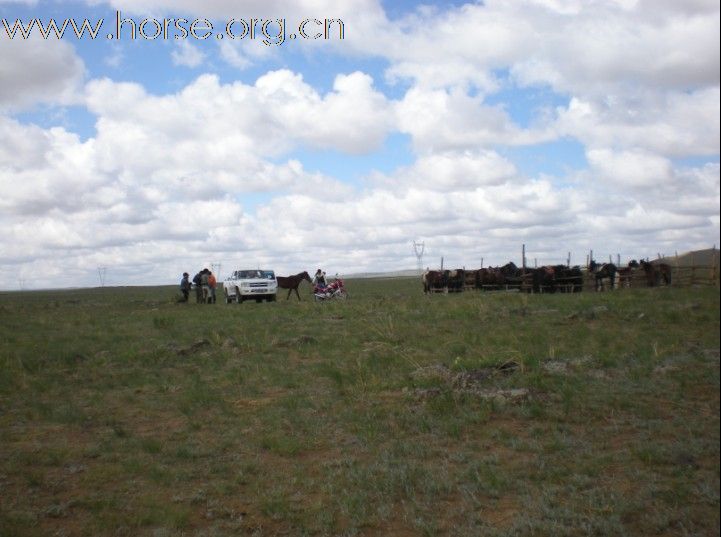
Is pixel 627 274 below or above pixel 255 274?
below

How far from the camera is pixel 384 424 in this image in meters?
8.59

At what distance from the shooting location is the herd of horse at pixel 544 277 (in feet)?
103

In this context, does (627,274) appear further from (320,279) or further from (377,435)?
(377,435)

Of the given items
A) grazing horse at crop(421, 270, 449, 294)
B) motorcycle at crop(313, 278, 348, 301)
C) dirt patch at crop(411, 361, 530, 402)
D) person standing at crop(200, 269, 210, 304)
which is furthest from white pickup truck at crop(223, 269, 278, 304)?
dirt patch at crop(411, 361, 530, 402)

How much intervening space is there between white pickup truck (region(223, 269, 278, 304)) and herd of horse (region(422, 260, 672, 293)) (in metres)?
9.31

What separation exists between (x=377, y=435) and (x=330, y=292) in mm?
26084

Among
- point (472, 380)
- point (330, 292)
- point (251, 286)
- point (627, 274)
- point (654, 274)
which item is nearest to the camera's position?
point (472, 380)

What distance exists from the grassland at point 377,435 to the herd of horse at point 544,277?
1657 cm

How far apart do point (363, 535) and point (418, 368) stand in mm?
6384

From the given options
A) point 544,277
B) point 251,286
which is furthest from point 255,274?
point 544,277

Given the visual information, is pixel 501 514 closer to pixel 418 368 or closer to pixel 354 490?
pixel 354 490

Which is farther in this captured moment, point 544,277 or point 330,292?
point 330,292

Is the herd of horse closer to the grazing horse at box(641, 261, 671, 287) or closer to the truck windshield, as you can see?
the grazing horse at box(641, 261, 671, 287)

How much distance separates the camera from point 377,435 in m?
8.14
